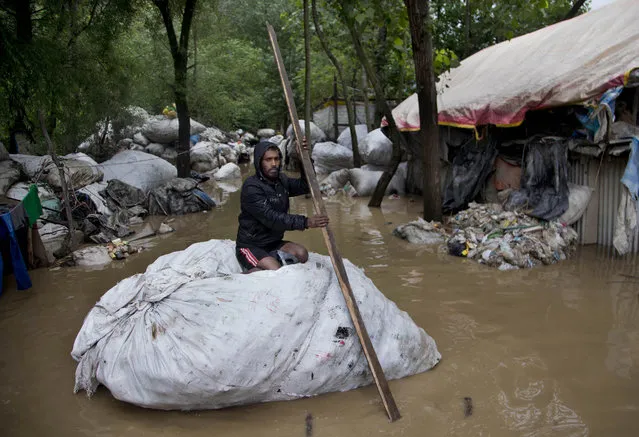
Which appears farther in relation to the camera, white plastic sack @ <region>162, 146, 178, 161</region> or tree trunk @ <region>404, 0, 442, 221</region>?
white plastic sack @ <region>162, 146, 178, 161</region>

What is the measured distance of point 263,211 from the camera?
3193 mm

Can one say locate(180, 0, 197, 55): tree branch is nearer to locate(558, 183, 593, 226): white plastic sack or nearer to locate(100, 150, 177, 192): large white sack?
locate(100, 150, 177, 192): large white sack

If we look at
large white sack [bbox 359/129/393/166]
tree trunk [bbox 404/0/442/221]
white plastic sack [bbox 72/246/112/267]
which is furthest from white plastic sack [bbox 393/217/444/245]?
large white sack [bbox 359/129/393/166]

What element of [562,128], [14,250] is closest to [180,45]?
[14,250]

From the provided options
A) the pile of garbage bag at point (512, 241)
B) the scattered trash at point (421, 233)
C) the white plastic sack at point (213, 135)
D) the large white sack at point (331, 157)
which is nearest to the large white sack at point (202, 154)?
the white plastic sack at point (213, 135)

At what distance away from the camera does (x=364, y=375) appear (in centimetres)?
286

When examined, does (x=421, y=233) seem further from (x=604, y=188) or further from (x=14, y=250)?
(x=14, y=250)

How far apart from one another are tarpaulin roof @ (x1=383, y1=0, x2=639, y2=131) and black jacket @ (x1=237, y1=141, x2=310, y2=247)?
3.65 m

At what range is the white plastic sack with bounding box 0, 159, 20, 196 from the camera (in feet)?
23.4

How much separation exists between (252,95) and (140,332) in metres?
21.3

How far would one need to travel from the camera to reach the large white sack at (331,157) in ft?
40.9

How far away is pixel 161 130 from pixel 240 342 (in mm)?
13180

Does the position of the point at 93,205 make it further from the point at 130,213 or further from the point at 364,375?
the point at 364,375

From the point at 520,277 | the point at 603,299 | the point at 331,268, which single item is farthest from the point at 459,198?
the point at 331,268
